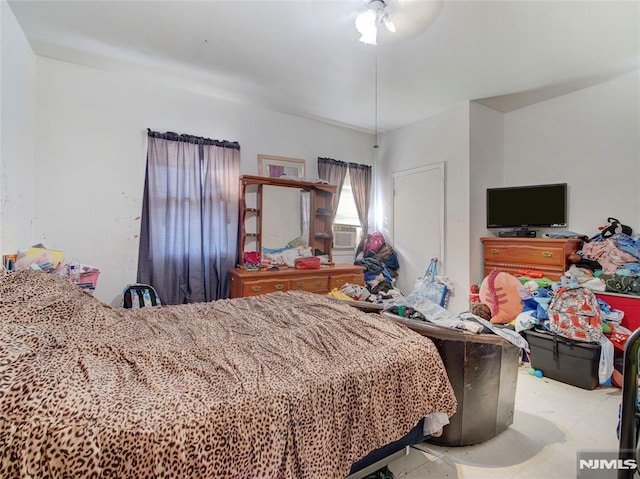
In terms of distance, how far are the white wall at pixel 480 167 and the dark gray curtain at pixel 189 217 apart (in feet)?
9.23

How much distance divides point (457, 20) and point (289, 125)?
2.25 m

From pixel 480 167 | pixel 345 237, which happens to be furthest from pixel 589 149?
pixel 345 237

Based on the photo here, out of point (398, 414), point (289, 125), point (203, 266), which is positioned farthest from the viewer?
point (289, 125)

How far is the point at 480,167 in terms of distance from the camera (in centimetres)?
371

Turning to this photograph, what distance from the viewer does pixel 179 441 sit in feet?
2.66

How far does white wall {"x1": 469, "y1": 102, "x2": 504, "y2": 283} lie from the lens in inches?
143

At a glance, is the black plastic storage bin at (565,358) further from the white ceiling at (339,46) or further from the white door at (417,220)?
the white ceiling at (339,46)

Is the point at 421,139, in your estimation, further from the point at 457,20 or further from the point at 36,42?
the point at 36,42

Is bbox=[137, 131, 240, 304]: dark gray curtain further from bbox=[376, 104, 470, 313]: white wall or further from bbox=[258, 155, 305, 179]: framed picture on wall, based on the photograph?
bbox=[376, 104, 470, 313]: white wall

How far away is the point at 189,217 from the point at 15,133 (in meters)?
1.43

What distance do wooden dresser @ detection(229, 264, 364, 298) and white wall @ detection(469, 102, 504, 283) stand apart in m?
1.43

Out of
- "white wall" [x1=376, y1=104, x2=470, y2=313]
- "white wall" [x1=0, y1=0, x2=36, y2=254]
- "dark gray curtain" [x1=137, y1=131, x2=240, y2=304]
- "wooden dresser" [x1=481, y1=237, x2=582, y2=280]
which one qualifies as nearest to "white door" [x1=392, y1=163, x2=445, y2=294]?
"white wall" [x1=376, y1=104, x2=470, y2=313]

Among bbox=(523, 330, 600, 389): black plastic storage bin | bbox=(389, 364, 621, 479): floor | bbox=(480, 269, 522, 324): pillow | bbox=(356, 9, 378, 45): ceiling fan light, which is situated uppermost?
bbox=(356, 9, 378, 45): ceiling fan light

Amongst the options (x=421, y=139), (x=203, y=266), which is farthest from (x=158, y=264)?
(x=421, y=139)
